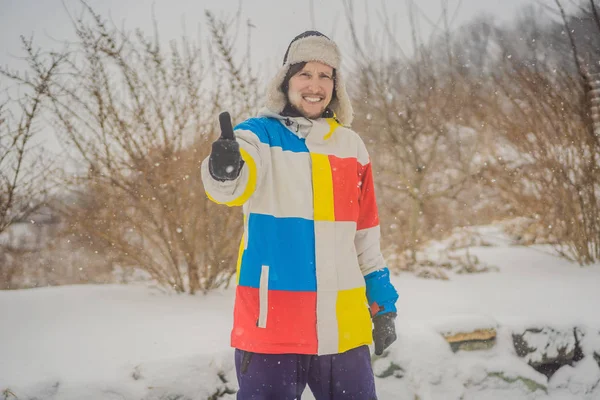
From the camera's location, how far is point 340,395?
117 centimetres

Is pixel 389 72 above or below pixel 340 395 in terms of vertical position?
above

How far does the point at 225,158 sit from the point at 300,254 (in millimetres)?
392

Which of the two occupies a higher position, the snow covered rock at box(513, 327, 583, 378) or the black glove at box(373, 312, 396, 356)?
the black glove at box(373, 312, 396, 356)

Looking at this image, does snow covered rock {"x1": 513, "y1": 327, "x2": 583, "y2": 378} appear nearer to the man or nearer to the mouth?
the man

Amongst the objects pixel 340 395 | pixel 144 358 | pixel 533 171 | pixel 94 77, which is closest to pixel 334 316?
pixel 340 395

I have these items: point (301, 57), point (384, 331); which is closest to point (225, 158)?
point (301, 57)

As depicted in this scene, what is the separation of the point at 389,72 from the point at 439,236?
2.24 metres

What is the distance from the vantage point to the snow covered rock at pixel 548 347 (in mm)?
2277

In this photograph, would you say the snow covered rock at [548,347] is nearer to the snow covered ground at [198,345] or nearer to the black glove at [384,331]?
the snow covered ground at [198,345]

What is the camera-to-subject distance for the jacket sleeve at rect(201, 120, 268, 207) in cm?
103

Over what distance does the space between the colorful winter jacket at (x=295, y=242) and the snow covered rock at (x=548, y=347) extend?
5.00ft

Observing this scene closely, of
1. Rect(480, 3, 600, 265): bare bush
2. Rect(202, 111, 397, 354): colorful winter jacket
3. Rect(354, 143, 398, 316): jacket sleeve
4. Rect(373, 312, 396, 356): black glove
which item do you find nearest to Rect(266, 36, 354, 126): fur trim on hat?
Rect(202, 111, 397, 354): colorful winter jacket

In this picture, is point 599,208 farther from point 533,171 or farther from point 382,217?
point 382,217

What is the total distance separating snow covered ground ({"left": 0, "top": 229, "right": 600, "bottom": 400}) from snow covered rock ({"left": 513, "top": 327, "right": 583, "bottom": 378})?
1.6 inches
